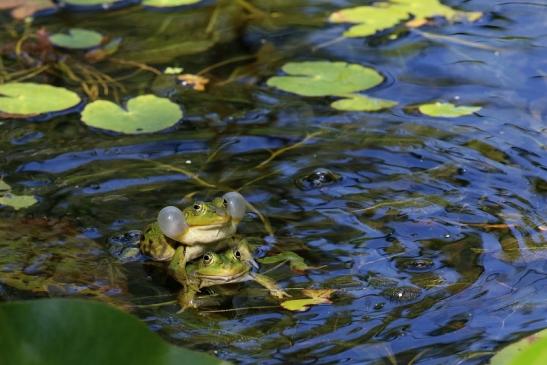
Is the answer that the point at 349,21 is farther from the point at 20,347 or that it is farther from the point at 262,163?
the point at 20,347

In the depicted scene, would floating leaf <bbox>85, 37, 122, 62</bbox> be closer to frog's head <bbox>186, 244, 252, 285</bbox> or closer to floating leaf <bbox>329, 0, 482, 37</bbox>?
floating leaf <bbox>329, 0, 482, 37</bbox>

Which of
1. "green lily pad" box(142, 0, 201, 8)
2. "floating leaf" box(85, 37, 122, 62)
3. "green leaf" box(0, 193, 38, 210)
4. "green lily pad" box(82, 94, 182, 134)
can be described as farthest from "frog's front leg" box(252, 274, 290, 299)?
"green lily pad" box(142, 0, 201, 8)

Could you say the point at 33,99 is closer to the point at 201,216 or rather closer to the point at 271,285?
the point at 201,216

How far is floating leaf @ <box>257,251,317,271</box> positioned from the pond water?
0.03 metres

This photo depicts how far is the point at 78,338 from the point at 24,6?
4.03 meters

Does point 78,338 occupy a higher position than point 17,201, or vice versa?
point 78,338

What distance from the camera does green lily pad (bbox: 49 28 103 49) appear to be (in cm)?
498

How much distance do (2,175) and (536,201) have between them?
6.52 feet

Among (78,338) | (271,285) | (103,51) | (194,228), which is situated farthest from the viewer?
(103,51)

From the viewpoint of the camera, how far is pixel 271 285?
2961 mm

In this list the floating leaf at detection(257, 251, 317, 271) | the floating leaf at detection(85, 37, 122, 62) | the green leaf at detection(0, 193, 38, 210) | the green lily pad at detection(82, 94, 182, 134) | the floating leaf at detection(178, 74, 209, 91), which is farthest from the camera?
the floating leaf at detection(85, 37, 122, 62)

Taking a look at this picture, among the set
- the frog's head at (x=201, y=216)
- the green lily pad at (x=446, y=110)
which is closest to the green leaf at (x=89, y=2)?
the green lily pad at (x=446, y=110)

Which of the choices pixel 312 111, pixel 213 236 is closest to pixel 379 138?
pixel 312 111

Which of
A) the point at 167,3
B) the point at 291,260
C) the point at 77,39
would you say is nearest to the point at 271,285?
the point at 291,260
